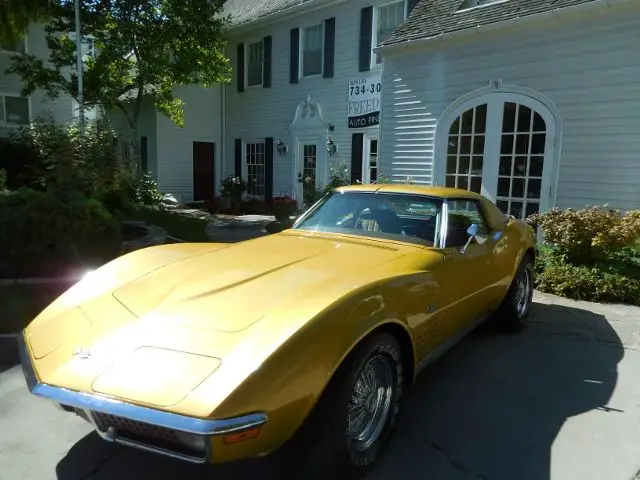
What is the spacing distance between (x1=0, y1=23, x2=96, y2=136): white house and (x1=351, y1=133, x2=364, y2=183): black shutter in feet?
25.3

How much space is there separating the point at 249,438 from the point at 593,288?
5668 mm

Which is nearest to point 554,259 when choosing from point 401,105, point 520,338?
point 520,338

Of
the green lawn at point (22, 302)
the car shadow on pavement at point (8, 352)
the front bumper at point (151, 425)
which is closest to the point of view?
the front bumper at point (151, 425)

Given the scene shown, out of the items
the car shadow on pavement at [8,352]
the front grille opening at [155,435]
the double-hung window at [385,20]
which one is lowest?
the car shadow on pavement at [8,352]

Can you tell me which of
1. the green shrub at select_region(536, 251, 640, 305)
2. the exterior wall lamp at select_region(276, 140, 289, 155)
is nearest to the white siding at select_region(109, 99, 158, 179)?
the exterior wall lamp at select_region(276, 140, 289, 155)

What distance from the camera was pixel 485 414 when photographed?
10.7 feet

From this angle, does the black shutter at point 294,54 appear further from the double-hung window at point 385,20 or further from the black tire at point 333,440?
the black tire at point 333,440

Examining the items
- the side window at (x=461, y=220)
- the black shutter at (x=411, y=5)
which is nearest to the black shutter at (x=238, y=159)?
the black shutter at (x=411, y=5)

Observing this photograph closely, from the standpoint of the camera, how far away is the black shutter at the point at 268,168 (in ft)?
49.5

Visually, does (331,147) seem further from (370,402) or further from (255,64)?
(370,402)

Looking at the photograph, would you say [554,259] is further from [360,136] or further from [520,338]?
[360,136]

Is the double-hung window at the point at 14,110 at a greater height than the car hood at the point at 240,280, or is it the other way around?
the double-hung window at the point at 14,110

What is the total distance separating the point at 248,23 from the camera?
48.5ft

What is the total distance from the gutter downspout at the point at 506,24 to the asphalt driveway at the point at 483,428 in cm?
539
